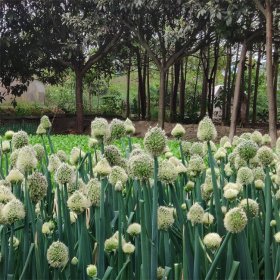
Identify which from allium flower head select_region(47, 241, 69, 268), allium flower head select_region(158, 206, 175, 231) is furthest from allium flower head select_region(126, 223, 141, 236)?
allium flower head select_region(47, 241, 69, 268)

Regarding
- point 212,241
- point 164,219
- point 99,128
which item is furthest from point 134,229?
point 99,128

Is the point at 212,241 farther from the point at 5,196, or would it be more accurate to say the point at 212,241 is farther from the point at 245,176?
the point at 5,196

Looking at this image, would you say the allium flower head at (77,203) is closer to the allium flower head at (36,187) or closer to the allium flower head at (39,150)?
the allium flower head at (36,187)

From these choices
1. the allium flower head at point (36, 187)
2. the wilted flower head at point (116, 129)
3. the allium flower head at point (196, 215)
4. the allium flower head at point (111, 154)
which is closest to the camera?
the allium flower head at point (196, 215)

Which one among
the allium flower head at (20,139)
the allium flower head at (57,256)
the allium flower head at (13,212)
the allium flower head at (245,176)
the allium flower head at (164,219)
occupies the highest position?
the allium flower head at (20,139)

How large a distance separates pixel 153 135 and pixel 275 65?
14.8 meters

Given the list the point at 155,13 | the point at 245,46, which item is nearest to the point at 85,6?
the point at 155,13

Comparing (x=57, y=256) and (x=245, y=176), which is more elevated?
(x=245, y=176)

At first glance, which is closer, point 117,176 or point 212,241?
point 212,241

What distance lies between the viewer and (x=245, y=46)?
424 inches

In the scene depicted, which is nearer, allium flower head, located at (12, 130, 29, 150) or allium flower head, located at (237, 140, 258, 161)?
allium flower head, located at (237, 140, 258, 161)

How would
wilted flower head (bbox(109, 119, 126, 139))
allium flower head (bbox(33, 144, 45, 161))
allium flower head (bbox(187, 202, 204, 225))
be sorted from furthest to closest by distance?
allium flower head (bbox(33, 144, 45, 161)) < wilted flower head (bbox(109, 119, 126, 139)) < allium flower head (bbox(187, 202, 204, 225))

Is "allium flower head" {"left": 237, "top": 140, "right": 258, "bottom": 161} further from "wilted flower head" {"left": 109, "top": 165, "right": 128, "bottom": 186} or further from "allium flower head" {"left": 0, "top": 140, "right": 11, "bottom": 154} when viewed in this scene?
"allium flower head" {"left": 0, "top": 140, "right": 11, "bottom": 154}

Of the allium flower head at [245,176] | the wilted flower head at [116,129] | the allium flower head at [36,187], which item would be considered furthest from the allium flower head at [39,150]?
the allium flower head at [245,176]
